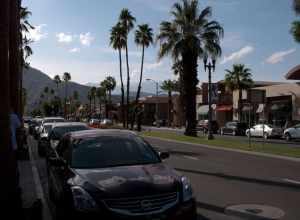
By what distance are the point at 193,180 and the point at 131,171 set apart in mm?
6526

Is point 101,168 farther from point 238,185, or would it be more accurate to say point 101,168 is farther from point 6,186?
point 238,185

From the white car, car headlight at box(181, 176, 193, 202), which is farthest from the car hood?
the white car

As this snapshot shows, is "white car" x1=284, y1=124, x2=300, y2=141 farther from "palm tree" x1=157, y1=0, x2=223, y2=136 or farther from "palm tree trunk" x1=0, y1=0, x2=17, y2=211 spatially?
"palm tree trunk" x1=0, y1=0, x2=17, y2=211

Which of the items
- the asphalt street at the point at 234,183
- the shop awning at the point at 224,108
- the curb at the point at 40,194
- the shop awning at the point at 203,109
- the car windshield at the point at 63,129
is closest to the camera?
the curb at the point at 40,194

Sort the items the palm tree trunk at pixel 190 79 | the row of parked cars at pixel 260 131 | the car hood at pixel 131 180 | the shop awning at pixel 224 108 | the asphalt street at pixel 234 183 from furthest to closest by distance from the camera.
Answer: the shop awning at pixel 224 108 → the row of parked cars at pixel 260 131 → the palm tree trunk at pixel 190 79 → the asphalt street at pixel 234 183 → the car hood at pixel 131 180

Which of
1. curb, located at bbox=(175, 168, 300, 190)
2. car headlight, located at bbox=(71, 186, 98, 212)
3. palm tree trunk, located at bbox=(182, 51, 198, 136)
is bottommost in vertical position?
curb, located at bbox=(175, 168, 300, 190)

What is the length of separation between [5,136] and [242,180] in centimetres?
705

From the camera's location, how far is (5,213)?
24.5ft

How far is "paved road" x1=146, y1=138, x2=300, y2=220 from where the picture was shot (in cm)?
992

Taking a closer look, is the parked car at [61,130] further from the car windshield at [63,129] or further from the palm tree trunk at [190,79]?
the palm tree trunk at [190,79]

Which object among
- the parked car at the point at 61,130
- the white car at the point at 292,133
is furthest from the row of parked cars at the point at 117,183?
the white car at the point at 292,133

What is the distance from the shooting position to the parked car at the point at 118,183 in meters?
6.07

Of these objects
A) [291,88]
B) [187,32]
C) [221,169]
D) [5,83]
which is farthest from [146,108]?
[5,83]

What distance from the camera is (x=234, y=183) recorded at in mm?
12531
